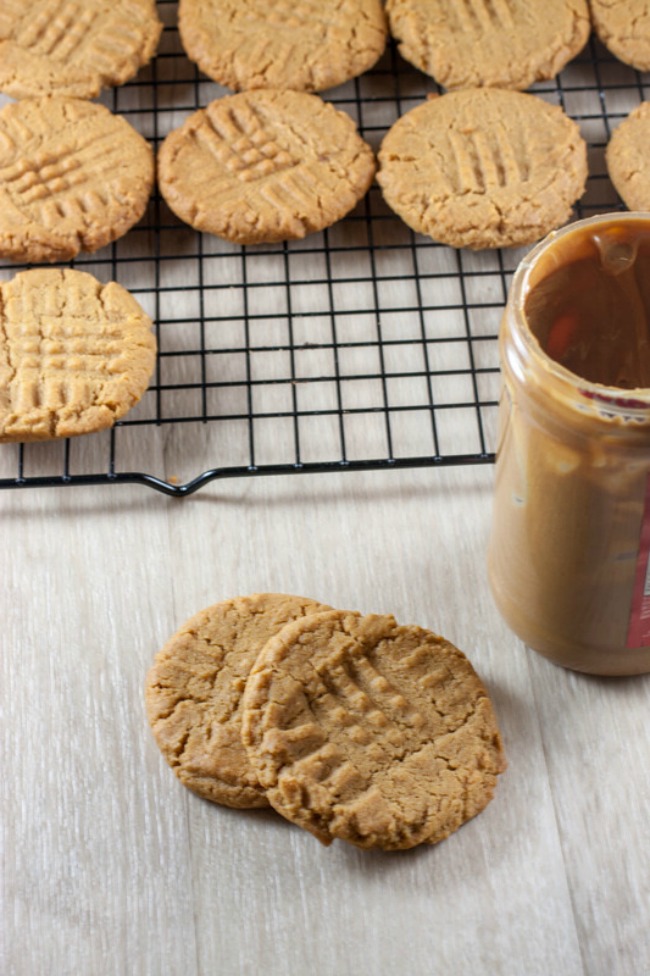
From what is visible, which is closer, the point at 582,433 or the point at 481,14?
the point at 582,433

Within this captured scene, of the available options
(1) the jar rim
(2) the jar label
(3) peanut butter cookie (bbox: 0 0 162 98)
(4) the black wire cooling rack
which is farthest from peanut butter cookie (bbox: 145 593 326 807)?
(3) peanut butter cookie (bbox: 0 0 162 98)

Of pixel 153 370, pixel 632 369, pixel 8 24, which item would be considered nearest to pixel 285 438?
pixel 153 370

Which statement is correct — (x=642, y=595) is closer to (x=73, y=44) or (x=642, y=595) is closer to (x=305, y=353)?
(x=305, y=353)

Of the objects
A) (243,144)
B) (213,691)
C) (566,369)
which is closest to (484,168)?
(243,144)

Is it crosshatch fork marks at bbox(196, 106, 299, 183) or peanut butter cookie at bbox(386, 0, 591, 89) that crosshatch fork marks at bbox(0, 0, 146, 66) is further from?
peanut butter cookie at bbox(386, 0, 591, 89)

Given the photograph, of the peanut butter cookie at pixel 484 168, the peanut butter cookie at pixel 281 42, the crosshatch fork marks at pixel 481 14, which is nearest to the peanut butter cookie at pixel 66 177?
the peanut butter cookie at pixel 281 42

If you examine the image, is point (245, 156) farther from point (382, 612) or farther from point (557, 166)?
point (382, 612)
